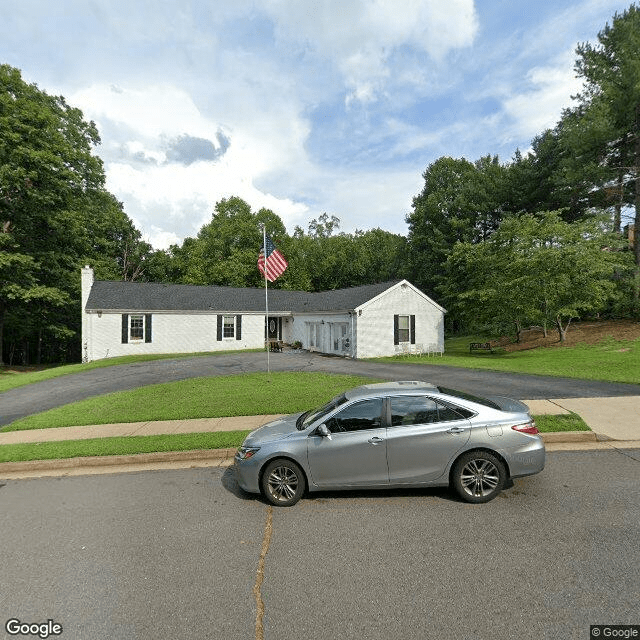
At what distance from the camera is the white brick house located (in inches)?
961

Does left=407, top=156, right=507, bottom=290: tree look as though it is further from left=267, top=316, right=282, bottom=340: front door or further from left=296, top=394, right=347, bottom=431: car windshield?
left=296, top=394, right=347, bottom=431: car windshield

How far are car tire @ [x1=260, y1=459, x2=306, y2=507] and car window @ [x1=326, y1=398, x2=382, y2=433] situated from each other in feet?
2.69

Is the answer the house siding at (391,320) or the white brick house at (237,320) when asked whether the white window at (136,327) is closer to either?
the white brick house at (237,320)

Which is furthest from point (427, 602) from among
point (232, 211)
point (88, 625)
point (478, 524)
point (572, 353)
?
point (232, 211)

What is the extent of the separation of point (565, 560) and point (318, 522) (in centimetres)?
278

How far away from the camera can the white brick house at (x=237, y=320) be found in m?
24.4

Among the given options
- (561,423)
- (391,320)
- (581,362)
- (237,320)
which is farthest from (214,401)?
(237,320)

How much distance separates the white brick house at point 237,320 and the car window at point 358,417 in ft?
58.5

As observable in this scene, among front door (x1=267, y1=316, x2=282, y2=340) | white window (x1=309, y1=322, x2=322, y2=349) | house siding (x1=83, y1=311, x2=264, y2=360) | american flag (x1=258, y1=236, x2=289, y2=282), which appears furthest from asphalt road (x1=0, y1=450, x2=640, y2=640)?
front door (x1=267, y1=316, x2=282, y2=340)

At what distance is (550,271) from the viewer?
76.6ft

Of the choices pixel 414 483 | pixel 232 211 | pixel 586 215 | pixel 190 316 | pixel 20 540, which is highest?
pixel 232 211

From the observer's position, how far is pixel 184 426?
927 cm

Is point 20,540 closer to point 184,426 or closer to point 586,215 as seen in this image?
point 184,426

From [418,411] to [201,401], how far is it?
8.02 metres
